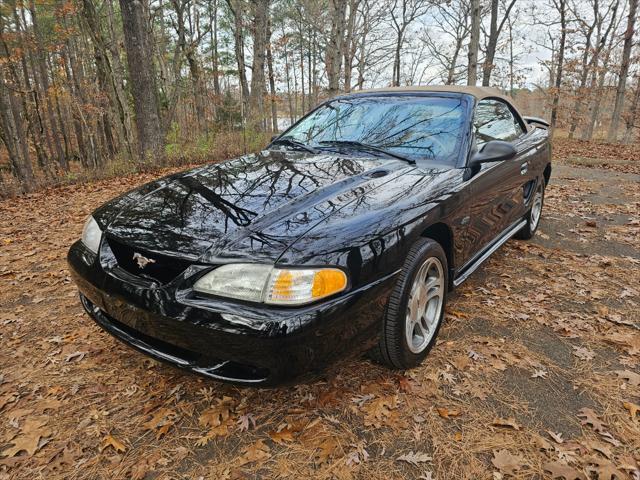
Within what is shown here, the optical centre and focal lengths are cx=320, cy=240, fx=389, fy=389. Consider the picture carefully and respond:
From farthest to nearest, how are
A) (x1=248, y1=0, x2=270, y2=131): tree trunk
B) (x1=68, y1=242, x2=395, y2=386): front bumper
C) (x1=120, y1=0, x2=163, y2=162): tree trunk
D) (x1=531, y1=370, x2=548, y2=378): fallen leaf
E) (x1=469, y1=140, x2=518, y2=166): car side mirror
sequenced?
1. (x1=248, y1=0, x2=270, y2=131): tree trunk
2. (x1=120, y1=0, x2=163, y2=162): tree trunk
3. (x1=469, y1=140, x2=518, y2=166): car side mirror
4. (x1=531, y1=370, x2=548, y2=378): fallen leaf
5. (x1=68, y1=242, x2=395, y2=386): front bumper

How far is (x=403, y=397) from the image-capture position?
2.10m

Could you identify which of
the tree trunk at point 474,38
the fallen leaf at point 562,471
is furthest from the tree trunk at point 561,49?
the fallen leaf at point 562,471

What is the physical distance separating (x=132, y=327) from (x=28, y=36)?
20.7 metres

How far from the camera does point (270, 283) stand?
160cm

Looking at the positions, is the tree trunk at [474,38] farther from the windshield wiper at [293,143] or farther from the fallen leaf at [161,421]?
the fallen leaf at [161,421]

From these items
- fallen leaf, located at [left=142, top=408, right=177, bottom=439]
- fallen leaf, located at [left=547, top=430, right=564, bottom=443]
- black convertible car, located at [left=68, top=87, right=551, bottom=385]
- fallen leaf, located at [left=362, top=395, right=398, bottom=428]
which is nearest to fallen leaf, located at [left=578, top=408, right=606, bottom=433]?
fallen leaf, located at [left=547, top=430, right=564, bottom=443]

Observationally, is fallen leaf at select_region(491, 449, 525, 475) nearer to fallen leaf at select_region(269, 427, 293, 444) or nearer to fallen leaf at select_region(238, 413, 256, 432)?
fallen leaf at select_region(269, 427, 293, 444)

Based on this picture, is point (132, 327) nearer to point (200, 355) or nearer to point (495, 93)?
point (200, 355)

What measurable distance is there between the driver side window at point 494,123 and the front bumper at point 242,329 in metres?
1.72

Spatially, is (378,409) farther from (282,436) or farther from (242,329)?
(242,329)

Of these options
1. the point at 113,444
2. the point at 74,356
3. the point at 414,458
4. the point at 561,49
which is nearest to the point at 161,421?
the point at 113,444

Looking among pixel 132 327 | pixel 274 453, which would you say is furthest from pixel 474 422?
pixel 132 327

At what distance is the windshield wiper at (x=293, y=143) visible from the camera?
300 cm

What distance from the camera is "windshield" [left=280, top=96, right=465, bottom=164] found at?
2.72 m
